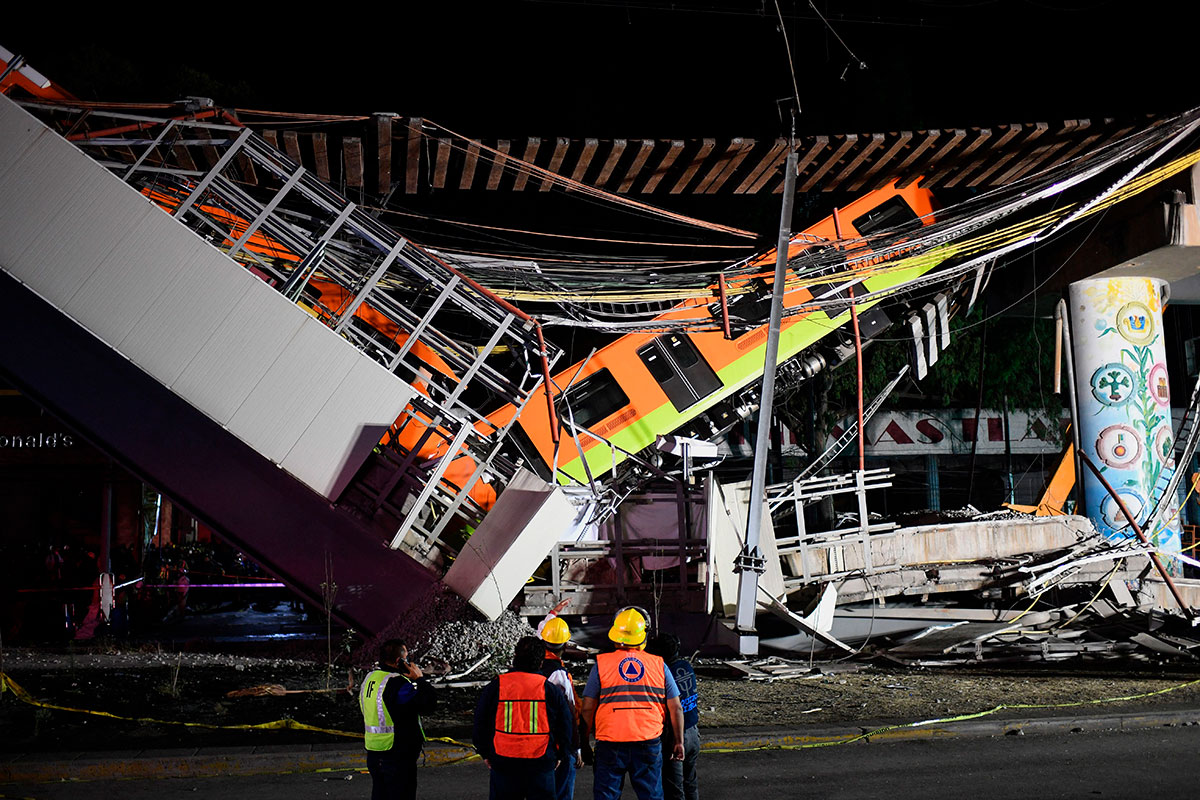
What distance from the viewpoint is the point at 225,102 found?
69.2 ft

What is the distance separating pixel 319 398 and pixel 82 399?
9.42 feet

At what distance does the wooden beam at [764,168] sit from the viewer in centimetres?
1430

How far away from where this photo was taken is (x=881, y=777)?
8.20 m

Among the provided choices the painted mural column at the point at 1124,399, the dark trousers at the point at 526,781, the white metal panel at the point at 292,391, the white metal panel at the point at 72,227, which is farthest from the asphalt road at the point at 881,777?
the painted mural column at the point at 1124,399

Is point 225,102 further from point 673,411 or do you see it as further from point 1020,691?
point 1020,691

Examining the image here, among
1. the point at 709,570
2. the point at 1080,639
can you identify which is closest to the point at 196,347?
the point at 709,570

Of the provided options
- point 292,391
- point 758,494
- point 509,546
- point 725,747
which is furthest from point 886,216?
point 725,747

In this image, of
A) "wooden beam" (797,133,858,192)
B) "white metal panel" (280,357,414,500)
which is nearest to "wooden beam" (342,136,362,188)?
"white metal panel" (280,357,414,500)

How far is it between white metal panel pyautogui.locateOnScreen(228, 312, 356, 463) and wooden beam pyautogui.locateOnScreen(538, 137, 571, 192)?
153 inches

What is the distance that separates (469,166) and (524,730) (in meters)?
9.81

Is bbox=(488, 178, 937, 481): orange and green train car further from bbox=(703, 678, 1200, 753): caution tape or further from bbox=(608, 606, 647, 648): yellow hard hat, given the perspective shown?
bbox=(608, 606, 647, 648): yellow hard hat

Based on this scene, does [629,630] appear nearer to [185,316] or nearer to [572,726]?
[572,726]

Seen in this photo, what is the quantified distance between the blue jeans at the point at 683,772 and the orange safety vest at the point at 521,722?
995 millimetres

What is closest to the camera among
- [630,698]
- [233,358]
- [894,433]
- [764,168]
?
[630,698]
